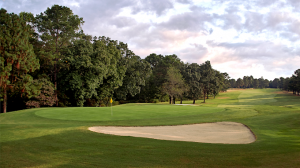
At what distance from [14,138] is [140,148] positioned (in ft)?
21.3

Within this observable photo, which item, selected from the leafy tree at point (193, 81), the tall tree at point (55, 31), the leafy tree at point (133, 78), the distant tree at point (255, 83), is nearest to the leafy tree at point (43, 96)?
the tall tree at point (55, 31)

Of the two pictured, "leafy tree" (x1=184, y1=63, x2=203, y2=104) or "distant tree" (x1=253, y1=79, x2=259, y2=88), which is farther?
"distant tree" (x1=253, y1=79, x2=259, y2=88)

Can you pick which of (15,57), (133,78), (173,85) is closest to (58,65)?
(15,57)

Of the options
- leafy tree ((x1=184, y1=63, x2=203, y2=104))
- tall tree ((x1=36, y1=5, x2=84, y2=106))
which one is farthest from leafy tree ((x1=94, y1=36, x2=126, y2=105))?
leafy tree ((x1=184, y1=63, x2=203, y2=104))

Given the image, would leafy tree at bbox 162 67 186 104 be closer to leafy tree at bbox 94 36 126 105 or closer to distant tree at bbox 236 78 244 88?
leafy tree at bbox 94 36 126 105

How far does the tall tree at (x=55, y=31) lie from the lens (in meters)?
35.4

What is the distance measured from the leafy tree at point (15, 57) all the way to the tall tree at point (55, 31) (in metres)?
4.10

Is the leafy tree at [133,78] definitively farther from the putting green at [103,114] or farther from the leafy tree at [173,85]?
the putting green at [103,114]

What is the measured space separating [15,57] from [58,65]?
8.90 m

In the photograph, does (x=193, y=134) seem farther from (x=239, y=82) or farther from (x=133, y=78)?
(x=239, y=82)

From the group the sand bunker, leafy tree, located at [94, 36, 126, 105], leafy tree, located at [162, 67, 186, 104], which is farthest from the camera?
leafy tree, located at [162, 67, 186, 104]

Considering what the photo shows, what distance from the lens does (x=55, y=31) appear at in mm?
38656

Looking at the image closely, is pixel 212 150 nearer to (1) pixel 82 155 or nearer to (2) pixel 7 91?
(1) pixel 82 155

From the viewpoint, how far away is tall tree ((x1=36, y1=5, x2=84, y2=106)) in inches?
Result: 1393
